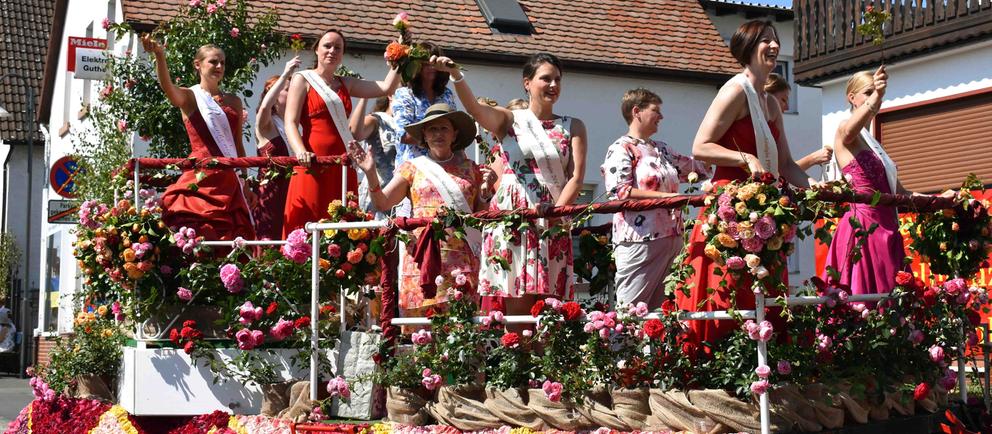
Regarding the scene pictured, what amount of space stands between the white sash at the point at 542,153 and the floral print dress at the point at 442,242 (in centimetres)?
35

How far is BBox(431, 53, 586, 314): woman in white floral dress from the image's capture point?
6.77 meters

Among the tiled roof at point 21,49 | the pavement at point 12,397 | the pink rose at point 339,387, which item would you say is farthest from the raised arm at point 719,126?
the tiled roof at point 21,49

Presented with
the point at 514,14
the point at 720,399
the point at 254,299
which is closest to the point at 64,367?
the point at 254,299

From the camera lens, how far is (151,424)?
26.9 ft

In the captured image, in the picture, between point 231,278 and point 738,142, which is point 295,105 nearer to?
point 231,278

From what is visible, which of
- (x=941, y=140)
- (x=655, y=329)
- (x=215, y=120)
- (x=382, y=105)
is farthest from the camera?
(x=941, y=140)

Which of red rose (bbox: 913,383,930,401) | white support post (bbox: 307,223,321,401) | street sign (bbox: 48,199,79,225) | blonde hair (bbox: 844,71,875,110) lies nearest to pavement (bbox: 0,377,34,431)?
street sign (bbox: 48,199,79,225)

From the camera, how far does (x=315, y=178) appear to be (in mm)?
8695

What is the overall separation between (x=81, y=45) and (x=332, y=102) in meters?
13.6

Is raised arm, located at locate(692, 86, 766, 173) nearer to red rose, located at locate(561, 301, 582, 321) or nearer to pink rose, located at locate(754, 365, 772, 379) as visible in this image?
red rose, located at locate(561, 301, 582, 321)

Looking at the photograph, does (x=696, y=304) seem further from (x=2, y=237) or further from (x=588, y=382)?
(x=2, y=237)

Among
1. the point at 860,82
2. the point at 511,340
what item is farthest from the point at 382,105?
the point at 511,340

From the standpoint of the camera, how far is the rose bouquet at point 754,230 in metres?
5.33

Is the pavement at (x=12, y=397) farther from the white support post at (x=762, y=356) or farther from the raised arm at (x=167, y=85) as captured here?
the white support post at (x=762, y=356)
